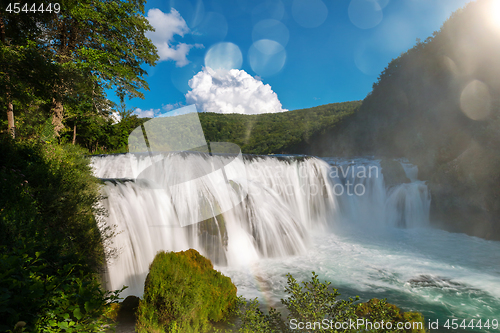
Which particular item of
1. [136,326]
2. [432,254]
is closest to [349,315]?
[136,326]

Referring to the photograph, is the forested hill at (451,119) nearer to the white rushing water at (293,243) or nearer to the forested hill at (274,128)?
the white rushing water at (293,243)

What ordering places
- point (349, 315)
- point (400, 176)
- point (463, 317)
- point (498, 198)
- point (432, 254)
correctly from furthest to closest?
point (400, 176) < point (498, 198) < point (432, 254) < point (463, 317) < point (349, 315)

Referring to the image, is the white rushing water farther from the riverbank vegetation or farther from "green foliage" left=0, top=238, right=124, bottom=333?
"green foliage" left=0, top=238, right=124, bottom=333

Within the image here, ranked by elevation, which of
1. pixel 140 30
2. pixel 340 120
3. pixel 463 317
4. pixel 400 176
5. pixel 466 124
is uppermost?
pixel 140 30

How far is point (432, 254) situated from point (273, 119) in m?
59.8

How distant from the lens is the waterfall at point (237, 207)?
25.5ft

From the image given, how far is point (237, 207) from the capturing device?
10664mm

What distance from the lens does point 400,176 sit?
1736 centimetres

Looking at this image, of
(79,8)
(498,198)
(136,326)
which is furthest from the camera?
(498,198)

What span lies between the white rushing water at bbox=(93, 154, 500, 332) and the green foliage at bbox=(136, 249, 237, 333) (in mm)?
2296

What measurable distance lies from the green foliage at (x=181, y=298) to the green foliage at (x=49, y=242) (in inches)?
34.2

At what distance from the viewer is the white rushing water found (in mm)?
7262

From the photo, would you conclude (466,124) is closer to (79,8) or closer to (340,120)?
(340,120)

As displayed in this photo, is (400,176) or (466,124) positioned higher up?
(466,124)
